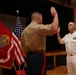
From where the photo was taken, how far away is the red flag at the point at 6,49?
4.03 m

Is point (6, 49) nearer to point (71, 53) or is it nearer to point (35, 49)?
point (71, 53)

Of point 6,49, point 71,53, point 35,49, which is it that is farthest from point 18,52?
point 35,49

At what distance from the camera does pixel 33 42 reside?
222 cm

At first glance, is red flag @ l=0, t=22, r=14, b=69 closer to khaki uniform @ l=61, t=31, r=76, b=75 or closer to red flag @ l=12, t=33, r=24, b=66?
red flag @ l=12, t=33, r=24, b=66

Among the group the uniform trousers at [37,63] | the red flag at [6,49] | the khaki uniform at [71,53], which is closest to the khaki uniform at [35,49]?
the uniform trousers at [37,63]

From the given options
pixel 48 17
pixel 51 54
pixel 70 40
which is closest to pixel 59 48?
pixel 48 17

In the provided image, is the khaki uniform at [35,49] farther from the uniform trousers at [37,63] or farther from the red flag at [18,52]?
the red flag at [18,52]

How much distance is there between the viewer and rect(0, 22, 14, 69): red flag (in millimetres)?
4027

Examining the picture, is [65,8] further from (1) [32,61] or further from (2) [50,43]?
(1) [32,61]

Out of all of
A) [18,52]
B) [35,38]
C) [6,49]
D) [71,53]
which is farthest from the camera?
[18,52]

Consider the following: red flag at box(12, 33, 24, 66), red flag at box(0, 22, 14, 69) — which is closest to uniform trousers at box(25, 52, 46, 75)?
red flag at box(0, 22, 14, 69)

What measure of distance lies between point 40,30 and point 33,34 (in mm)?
133

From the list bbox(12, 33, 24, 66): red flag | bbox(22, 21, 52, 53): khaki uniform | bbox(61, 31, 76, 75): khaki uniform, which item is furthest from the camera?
bbox(12, 33, 24, 66): red flag

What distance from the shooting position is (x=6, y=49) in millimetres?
4059
